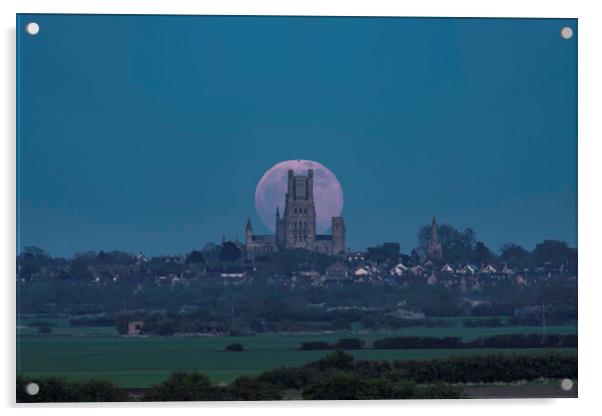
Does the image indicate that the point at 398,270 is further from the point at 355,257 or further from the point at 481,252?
the point at 481,252

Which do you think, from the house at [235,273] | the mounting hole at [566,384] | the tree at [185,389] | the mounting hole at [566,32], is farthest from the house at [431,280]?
the mounting hole at [566,32]

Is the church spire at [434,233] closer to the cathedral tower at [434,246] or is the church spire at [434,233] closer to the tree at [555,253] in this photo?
the cathedral tower at [434,246]

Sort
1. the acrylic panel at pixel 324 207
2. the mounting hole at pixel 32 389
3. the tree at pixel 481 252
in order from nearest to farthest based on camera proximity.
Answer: the mounting hole at pixel 32 389 → the acrylic panel at pixel 324 207 → the tree at pixel 481 252

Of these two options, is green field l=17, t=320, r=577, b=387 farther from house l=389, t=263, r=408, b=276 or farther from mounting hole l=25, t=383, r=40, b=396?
house l=389, t=263, r=408, b=276

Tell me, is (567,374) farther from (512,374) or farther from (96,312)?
(96,312)

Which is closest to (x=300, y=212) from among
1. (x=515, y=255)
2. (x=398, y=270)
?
(x=398, y=270)

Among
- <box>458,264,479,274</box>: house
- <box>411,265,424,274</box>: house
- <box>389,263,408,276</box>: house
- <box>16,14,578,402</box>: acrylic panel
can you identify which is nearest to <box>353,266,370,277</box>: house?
<box>16,14,578,402</box>: acrylic panel

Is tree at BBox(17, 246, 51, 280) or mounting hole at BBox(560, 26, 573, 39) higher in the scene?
mounting hole at BBox(560, 26, 573, 39)
